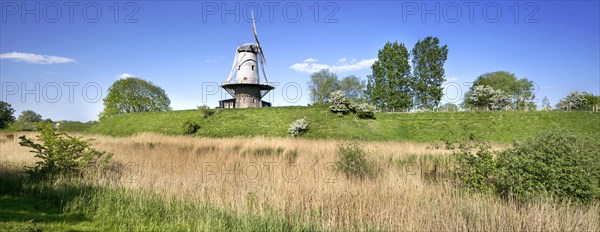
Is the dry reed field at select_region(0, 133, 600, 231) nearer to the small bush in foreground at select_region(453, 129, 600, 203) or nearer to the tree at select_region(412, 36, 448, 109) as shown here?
the small bush in foreground at select_region(453, 129, 600, 203)

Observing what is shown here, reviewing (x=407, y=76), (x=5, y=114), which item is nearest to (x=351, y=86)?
(x=407, y=76)

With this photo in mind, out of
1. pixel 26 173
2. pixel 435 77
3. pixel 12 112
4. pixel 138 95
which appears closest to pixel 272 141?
pixel 26 173

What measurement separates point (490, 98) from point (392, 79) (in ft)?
40.6

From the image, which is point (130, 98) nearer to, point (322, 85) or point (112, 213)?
point (322, 85)

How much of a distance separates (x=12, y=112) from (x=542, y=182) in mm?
67867

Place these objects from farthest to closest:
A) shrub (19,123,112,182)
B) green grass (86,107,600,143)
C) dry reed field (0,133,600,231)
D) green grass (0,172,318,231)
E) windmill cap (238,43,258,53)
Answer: windmill cap (238,43,258,53) → green grass (86,107,600,143) → shrub (19,123,112,182) → green grass (0,172,318,231) → dry reed field (0,133,600,231)

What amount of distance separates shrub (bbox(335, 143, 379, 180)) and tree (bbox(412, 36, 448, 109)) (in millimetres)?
35807

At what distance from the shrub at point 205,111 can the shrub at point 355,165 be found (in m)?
31.0

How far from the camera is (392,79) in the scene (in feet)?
141

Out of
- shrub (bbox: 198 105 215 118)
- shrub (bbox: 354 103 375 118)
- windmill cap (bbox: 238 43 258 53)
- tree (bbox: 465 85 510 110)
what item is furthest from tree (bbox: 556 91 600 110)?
shrub (bbox: 198 105 215 118)

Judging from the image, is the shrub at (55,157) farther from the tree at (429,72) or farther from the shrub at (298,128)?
the tree at (429,72)

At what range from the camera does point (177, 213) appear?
6547 millimetres

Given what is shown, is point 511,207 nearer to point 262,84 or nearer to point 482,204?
point 482,204

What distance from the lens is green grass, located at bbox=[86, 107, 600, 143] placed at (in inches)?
1092
